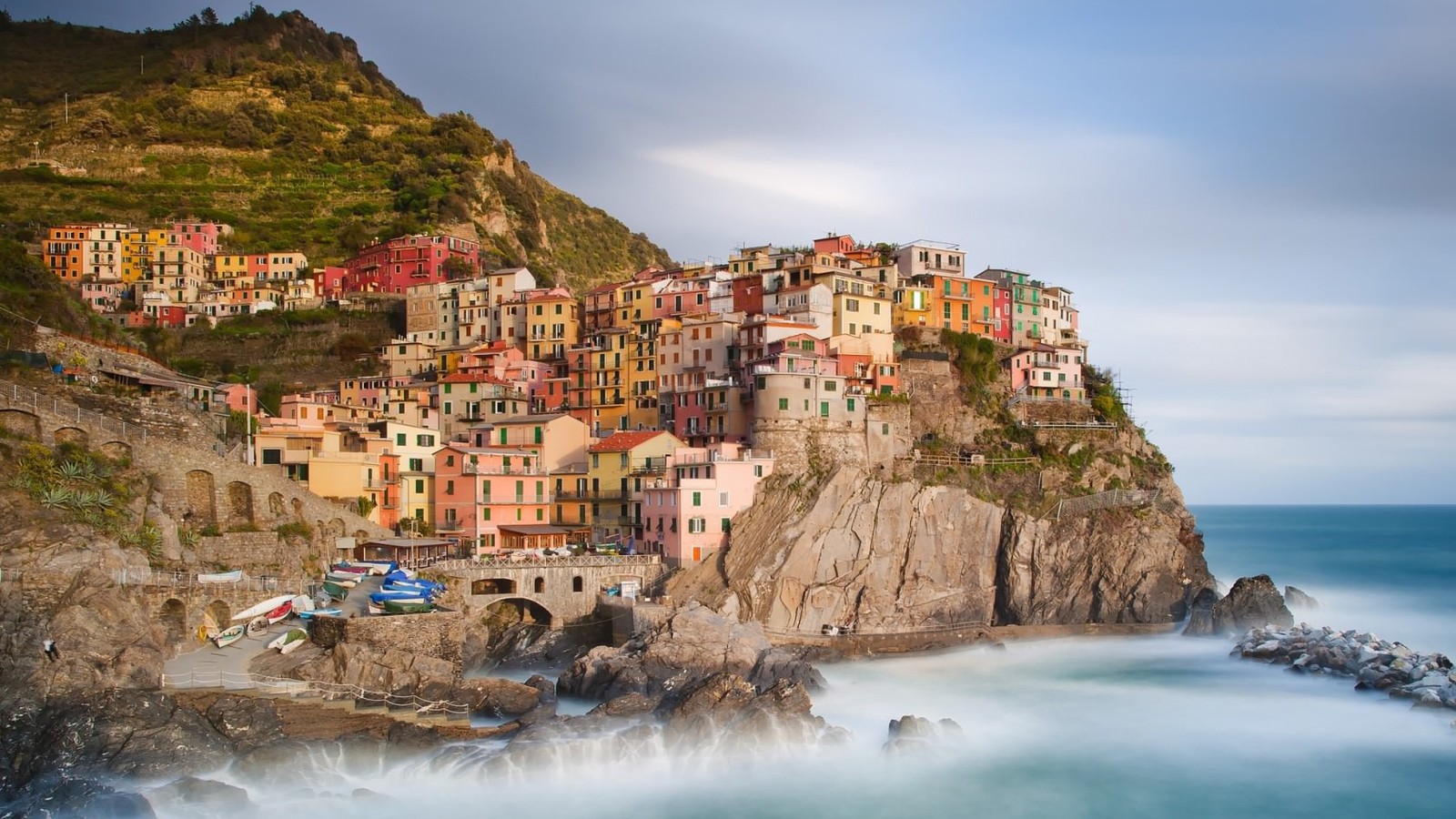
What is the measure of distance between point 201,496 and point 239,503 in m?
1.25

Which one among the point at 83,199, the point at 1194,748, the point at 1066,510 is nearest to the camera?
the point at 1194,748

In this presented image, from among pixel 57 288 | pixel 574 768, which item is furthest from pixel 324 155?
pixel 574 768

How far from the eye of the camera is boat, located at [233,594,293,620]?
114ft

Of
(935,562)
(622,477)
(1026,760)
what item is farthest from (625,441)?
(1026,760)

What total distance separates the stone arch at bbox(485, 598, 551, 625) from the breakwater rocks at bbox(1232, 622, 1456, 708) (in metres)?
25.3

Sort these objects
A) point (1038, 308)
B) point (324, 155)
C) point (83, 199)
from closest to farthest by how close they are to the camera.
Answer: point (1038, 308)
point (83, 199)
point (324, 155)

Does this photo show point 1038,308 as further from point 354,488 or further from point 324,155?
point 324,155

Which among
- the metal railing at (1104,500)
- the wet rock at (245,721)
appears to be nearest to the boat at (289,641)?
the wet rock at (245,721)

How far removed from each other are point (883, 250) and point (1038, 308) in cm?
856

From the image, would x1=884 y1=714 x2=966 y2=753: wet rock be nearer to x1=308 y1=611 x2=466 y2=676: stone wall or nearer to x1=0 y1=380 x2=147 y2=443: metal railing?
x1=308 y1=611 x2=466 y2=676: stone wall

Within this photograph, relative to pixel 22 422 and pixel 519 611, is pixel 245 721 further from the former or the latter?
pixel 519 611

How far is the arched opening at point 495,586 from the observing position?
4450 cm

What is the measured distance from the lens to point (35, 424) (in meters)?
38.3

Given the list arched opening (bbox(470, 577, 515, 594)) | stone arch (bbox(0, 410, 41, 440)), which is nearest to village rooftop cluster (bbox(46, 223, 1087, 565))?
arched opening (bbox(470, 577, 515, 594))
